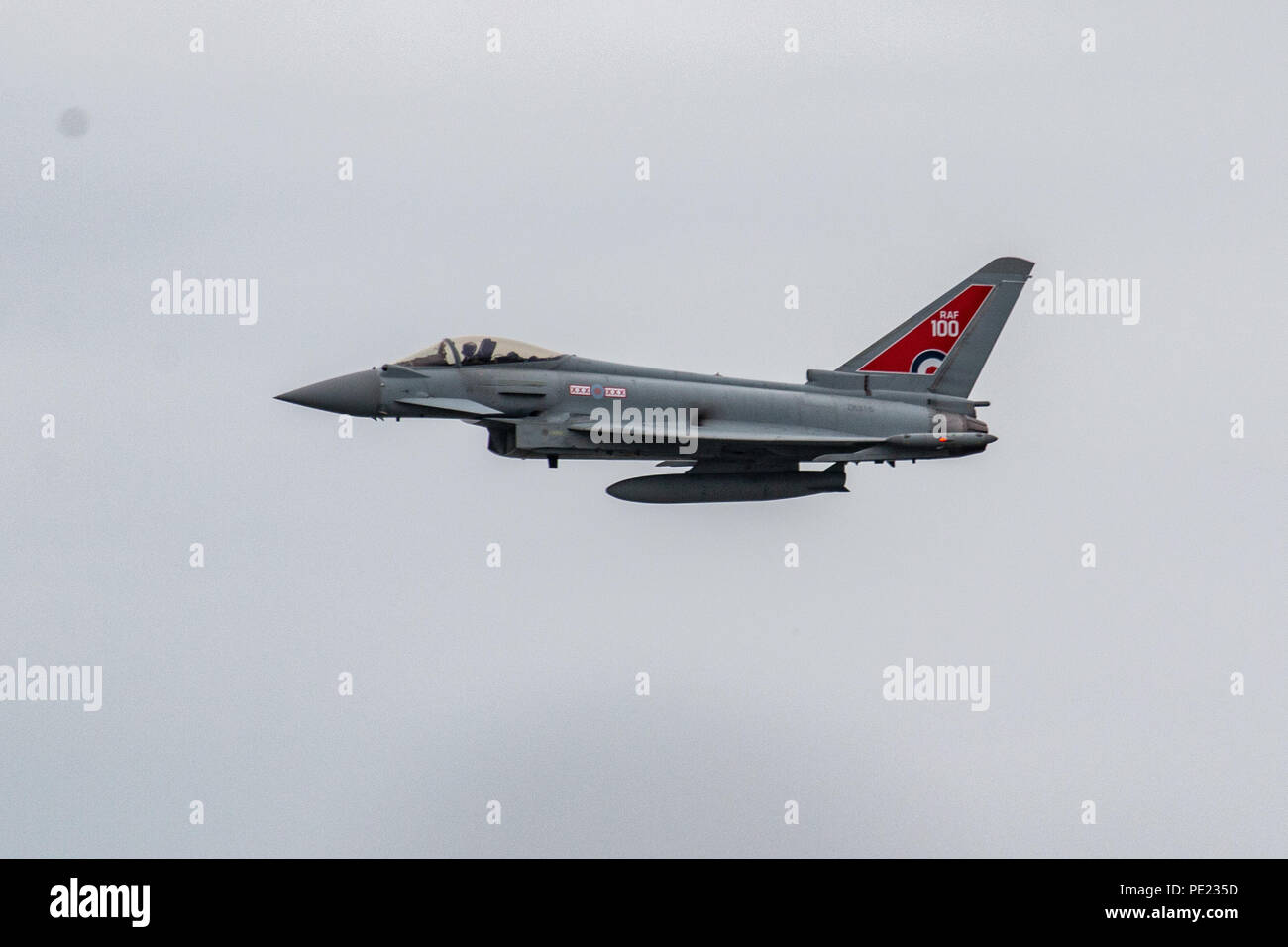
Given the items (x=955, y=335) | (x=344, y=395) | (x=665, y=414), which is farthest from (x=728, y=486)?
(x=344, y=395)

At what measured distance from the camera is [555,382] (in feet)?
118

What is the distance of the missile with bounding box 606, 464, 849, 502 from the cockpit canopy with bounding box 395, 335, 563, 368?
2.71m

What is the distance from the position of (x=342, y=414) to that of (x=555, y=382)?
3.66m

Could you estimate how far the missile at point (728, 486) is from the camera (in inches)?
1425

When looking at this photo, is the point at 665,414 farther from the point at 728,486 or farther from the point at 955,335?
the point at 955,335

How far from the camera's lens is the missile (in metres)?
36.2

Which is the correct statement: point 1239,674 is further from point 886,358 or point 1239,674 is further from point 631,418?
point 631,418

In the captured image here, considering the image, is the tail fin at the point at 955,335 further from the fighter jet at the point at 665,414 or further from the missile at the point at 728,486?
the missile at the point at 728,486

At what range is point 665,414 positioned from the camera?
1405 inches

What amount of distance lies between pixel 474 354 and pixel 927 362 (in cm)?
844

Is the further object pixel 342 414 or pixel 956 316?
pixel 956 316
